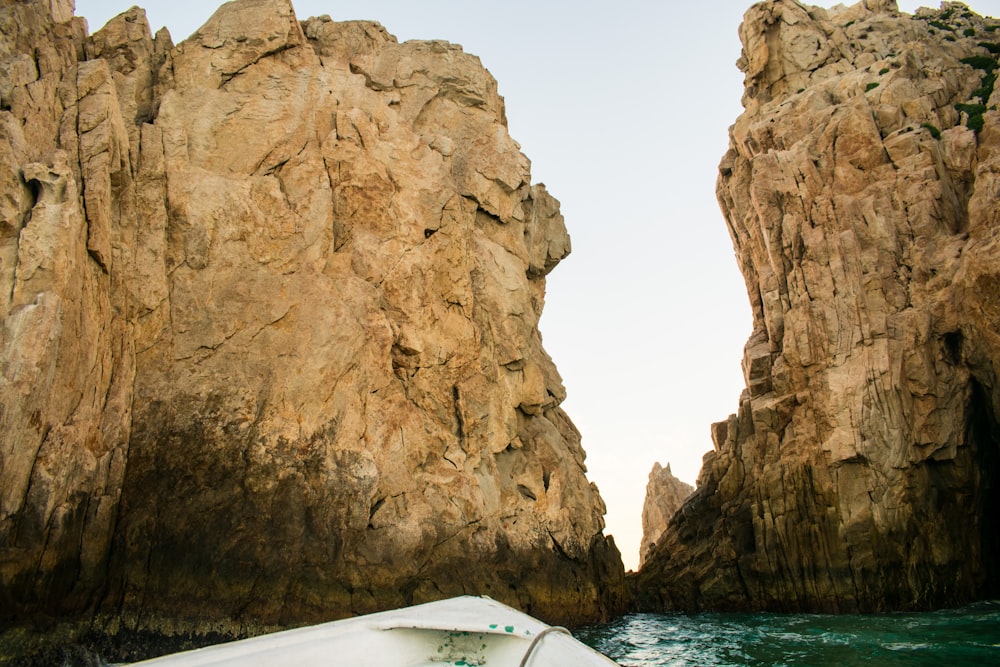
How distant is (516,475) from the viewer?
22.0 metres

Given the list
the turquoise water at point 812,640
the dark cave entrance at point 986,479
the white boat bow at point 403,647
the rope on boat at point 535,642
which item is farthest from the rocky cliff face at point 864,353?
the white boat bow at point 403,647

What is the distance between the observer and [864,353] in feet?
79.4

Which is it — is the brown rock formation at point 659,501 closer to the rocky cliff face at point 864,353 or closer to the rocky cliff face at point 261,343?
the rocky cliff face at point 864,353

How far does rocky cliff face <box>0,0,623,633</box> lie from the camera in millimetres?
12664

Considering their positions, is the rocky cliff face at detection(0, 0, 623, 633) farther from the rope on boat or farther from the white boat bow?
the rope on boat

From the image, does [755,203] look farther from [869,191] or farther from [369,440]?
[369,440]

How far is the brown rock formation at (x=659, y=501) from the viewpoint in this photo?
42.7m

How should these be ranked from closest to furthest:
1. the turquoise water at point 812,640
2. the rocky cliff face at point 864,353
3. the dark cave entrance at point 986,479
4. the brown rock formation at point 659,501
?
the turquoise water at point 812,640, the rocky cliff face at point 864,353, the dark cave entrance at point 986,479, the brown rock formation at point 659,501

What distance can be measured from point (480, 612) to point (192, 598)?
937cm

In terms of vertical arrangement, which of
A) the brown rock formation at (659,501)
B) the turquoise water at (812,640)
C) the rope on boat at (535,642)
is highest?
the brown rock formation at (659,501)

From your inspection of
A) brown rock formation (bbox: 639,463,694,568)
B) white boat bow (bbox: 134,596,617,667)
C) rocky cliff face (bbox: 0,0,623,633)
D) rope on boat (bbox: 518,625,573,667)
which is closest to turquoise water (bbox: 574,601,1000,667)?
rocky cliff face (bbox: 0,0,623,633)

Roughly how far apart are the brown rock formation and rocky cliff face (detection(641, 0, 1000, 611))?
12.6 meters

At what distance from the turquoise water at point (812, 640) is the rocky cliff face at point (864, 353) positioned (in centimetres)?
233

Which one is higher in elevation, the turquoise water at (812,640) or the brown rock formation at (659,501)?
the brown rock formation at (659,501)
